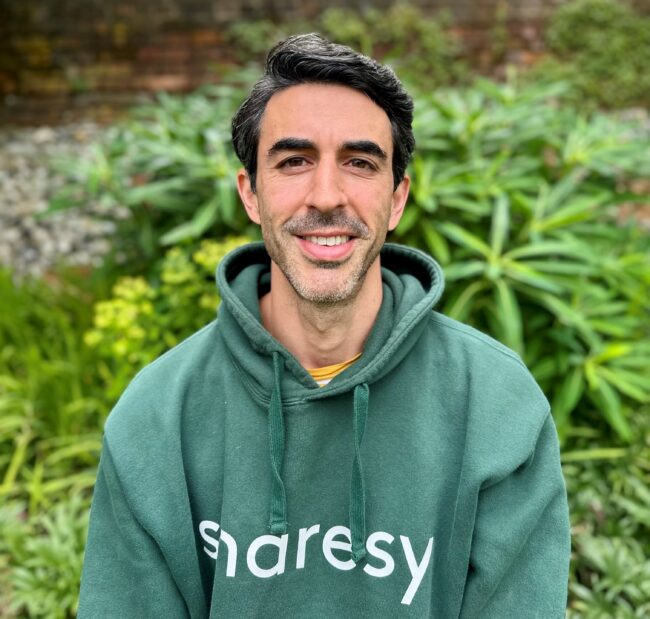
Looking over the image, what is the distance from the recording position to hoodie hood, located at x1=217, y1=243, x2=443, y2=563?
5.02 ft

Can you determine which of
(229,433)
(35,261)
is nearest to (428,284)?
(229,433)

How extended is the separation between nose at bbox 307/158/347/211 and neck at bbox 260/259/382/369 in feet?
0.65

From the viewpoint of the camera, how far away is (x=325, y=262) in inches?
61.0

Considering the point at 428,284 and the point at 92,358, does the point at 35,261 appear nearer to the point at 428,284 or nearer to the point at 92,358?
the point at 92,358

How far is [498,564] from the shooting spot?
154cm

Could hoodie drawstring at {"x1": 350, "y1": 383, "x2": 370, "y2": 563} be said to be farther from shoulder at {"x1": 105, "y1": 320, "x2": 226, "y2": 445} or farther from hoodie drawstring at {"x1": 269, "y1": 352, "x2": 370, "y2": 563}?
shoulder at {"x1": 105, "y1": 320, "x2": 226, "y2": 445}

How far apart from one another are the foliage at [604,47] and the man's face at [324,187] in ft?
17.1

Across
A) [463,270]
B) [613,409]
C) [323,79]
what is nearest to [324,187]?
[323,79]

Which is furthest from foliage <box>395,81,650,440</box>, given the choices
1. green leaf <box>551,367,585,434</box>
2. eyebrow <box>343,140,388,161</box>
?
eyebrow <box>343,140,388,161</box>

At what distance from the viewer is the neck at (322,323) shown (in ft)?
5.38

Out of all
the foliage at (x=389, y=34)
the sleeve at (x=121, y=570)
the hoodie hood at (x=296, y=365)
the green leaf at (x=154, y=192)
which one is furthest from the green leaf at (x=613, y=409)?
the foliage at (x=389, y=34)

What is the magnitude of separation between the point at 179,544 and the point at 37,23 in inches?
242

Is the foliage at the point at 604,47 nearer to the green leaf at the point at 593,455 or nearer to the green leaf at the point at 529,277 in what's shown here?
the green leaf at the point at 529,277

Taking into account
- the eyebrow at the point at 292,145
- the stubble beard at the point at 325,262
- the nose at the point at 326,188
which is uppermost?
the eyebrow at the point at 292,145
